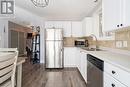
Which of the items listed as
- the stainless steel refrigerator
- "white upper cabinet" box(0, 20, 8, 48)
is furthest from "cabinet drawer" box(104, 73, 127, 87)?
the stainless steel refrigerator

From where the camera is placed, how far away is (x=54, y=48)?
7.32m

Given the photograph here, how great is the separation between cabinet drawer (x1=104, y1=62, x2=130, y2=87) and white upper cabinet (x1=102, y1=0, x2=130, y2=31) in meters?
0.60

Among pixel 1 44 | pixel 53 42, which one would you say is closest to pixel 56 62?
pixel 53 42

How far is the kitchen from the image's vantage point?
2407 mm

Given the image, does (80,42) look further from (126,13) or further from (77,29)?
(126,13)

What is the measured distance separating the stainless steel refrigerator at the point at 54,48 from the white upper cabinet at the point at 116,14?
13.7ft

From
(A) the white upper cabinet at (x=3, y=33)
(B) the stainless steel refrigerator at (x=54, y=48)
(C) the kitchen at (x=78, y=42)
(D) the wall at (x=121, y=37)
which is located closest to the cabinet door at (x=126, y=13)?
(C) the kitchen at (x=78, y=42)

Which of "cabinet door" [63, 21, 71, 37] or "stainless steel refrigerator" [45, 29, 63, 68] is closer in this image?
"stainless steel refrigerator" [45, 29, 63, 68]

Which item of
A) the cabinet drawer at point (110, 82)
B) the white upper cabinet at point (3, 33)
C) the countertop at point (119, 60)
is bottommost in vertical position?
the cabinet drawer at point (110, 82)

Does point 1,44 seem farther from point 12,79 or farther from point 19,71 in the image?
point 12,79

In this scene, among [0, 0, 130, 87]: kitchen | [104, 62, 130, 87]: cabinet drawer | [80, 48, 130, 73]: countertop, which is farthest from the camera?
[0, 0, 130, 87]: kitchen

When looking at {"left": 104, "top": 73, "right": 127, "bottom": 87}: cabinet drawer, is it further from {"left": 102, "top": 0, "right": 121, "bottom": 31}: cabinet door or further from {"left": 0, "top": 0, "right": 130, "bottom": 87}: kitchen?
{"left": 102, "top": 0, "right": 121, "bottom": 31}: cabinet door

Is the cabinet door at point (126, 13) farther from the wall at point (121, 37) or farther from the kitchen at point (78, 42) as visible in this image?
the wall at point (121, 37)

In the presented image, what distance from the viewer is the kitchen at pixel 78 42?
241 centimetres
